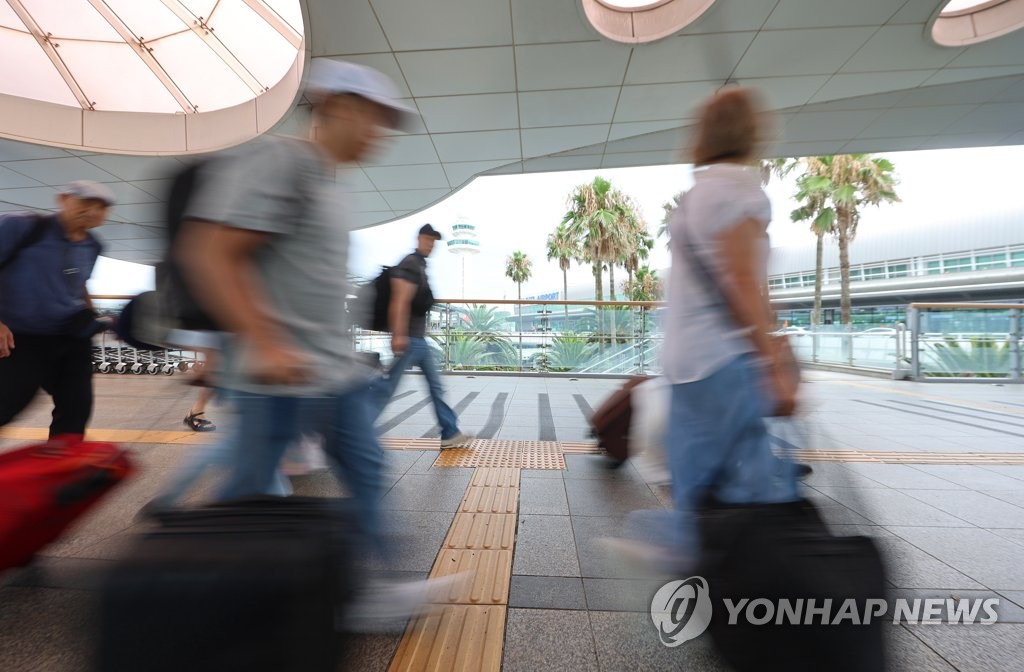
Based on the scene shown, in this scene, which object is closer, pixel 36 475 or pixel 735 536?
pixel 735 536

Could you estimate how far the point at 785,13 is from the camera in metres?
5.77

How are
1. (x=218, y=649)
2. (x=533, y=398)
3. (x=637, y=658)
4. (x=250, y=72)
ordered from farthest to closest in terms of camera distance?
→ (x=250, y=72), (x=533, y=398), (x=637, y=658), (x=218, y=649)

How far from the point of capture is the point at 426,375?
3688 mm

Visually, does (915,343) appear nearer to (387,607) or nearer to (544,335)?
(544,335)

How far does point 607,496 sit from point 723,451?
171cm

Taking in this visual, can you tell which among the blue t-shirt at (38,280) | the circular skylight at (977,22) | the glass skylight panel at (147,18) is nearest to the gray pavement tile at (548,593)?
the blue t-shirt at (38,280)

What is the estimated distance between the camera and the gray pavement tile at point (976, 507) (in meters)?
2.61

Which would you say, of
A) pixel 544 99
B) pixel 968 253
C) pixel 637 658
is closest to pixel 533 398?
pixel 544 99

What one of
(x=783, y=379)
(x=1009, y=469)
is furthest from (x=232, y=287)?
(x=1009, y=469)

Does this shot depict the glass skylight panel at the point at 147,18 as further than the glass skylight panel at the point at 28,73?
No

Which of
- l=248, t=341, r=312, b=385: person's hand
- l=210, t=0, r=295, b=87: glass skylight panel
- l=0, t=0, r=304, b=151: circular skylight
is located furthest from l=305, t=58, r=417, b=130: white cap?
l=210, t=0, r=295, b=87: glass skylight panel

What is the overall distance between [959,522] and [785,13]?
6119mm

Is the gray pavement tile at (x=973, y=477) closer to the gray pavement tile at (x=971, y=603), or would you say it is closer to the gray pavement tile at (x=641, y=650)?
the gray pavement tile at (x=971, y=603)

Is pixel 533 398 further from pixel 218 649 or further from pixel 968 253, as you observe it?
pixel 968 253
